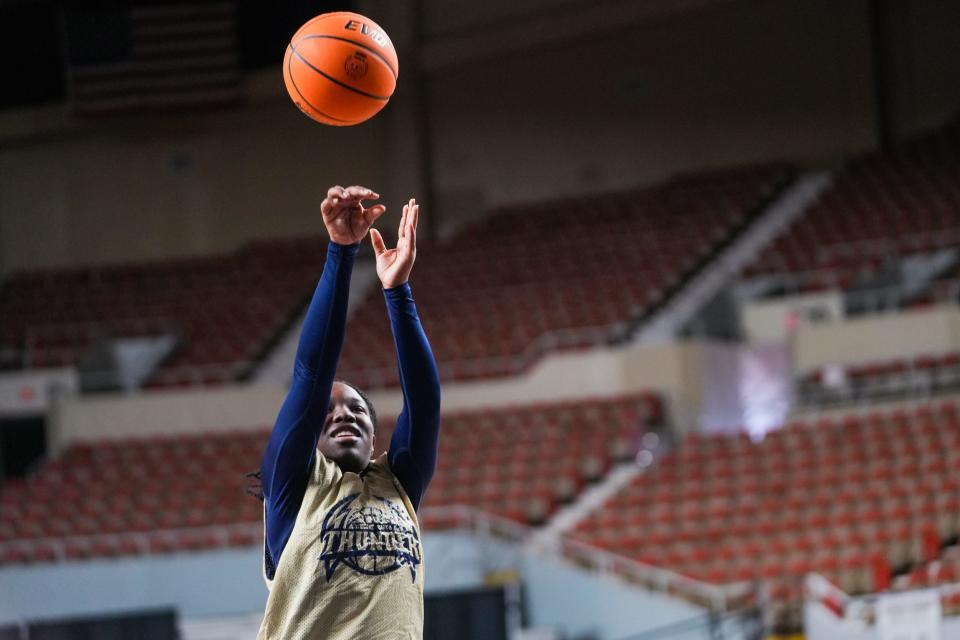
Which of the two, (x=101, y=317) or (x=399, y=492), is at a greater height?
(x=101, y=317)

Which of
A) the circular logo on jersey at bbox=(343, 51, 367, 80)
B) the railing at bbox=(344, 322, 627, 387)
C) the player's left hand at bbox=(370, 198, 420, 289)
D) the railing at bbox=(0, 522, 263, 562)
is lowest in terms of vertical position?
the player's left hand at bbox=(370, 198, 420, 289)

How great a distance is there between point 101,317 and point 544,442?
26.5 feet

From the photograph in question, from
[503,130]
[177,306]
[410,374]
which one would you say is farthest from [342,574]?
[503,130]

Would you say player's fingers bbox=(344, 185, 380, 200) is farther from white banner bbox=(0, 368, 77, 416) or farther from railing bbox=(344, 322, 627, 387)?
white banner bbox=(0, 368, 77, 416)

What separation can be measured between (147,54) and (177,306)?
148 inches

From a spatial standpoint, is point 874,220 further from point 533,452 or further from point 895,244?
point 533,452

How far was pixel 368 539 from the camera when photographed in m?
2.83

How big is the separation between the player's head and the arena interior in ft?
16.7

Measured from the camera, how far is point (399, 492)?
3.00 meters

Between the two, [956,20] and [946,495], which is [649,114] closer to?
[956,20]

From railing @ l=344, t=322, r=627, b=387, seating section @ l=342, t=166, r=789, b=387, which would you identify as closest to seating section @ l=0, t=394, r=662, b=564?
railing @ l=344, t=322, r=627, b=387

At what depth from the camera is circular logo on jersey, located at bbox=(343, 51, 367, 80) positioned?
144 inches

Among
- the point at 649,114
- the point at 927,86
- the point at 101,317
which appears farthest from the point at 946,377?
the point at 101,317

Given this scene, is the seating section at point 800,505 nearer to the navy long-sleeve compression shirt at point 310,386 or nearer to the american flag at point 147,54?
the navy long-sleeve compression shirt at point 310,386
